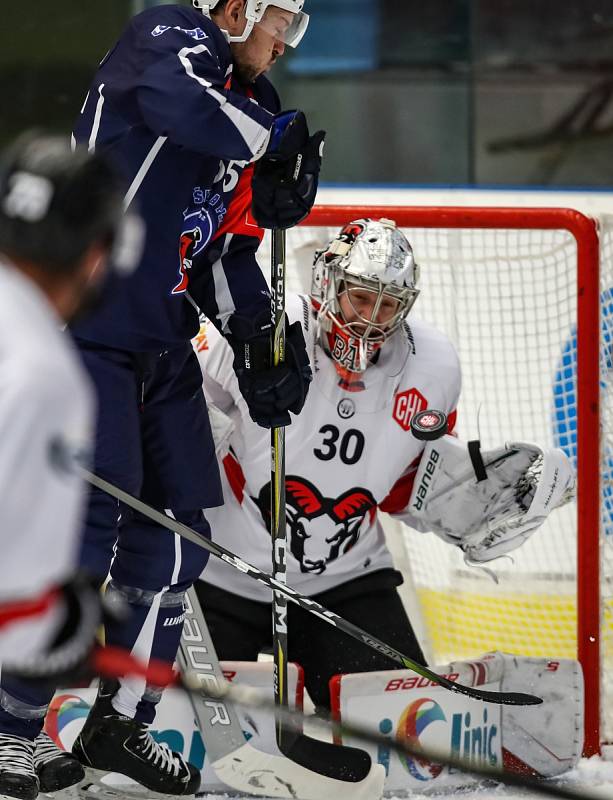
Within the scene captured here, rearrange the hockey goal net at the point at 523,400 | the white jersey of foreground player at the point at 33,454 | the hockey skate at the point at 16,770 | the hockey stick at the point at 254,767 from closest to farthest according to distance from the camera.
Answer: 1. the white jersey of foreground player at the point at 33,454
2. the hockey skate at the point at 16,770
3. the hockey stick at the point at 254,767
4. the hockey goal net at the point at 523,400

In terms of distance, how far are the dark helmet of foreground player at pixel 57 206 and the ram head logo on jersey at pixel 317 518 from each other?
1444mm

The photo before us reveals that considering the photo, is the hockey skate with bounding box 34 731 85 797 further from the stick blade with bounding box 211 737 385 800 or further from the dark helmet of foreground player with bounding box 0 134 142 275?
the dark helmet of foreground player with bounding box 0 134 142 275

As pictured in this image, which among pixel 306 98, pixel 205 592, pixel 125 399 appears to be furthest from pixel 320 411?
pixel 306 98

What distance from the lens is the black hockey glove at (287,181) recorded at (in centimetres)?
216

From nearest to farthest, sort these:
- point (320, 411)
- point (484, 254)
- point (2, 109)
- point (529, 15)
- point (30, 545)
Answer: point (30, 545) < point (320, 411) < point (484, 254) < point (529, 15) < point (2, 109)

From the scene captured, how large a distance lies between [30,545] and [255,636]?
1630 millimetres

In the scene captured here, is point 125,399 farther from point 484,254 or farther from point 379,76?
point 379,76

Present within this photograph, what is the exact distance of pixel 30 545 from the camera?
120 cm

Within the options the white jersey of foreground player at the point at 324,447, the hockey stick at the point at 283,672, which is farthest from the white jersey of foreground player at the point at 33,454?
the white jersey of foreground player at the point at 324,447

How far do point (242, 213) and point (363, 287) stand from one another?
1.07ft

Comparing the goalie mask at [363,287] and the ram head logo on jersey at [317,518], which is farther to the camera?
the ram head logo on jersey at [317,518]

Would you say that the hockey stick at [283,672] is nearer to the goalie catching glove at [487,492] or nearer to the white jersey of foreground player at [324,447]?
the white jersey of foreground player at [324,447]

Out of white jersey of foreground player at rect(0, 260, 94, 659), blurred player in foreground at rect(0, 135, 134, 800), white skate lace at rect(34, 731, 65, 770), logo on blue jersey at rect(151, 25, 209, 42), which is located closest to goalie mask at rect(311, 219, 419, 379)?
logo on blue jersey at rect(151, 25, 209, 42)

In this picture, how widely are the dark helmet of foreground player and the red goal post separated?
1531 millimetres
